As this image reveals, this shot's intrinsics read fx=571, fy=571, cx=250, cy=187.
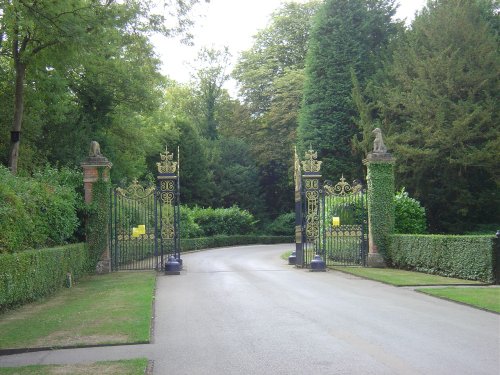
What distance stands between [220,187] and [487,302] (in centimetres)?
4436

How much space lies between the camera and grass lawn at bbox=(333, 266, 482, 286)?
15773 millimetres

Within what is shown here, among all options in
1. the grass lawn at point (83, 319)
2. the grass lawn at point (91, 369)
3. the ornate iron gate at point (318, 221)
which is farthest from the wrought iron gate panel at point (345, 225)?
the grass lawn at point (91, 369)

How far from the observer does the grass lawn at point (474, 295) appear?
445 inches

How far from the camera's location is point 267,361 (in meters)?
7.14

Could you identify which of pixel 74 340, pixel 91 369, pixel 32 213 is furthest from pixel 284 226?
pixel 91 369

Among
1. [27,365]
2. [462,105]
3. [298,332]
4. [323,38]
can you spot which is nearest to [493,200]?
[462,105]

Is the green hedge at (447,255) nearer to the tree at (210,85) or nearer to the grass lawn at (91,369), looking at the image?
the grass lawn at (91,369)

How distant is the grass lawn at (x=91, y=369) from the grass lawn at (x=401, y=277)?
10141mm

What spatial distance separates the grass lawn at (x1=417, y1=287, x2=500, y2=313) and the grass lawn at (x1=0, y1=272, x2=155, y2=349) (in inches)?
254

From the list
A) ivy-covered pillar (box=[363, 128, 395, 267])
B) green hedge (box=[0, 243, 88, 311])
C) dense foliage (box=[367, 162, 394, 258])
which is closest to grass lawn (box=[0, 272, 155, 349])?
green hedge (box=[0, 243, 88, 311])

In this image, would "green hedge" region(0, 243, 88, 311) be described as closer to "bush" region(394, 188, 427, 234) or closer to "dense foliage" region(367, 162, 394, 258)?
"dense foliage" region(367, 162, 394, 258)

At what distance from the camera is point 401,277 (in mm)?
17297

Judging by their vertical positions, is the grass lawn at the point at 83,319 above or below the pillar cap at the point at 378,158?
below

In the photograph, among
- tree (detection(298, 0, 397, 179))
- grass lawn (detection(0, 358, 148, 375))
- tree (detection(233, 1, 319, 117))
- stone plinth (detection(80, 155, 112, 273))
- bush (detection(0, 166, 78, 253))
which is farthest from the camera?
tree (detection(233, 1, 319, 117))
